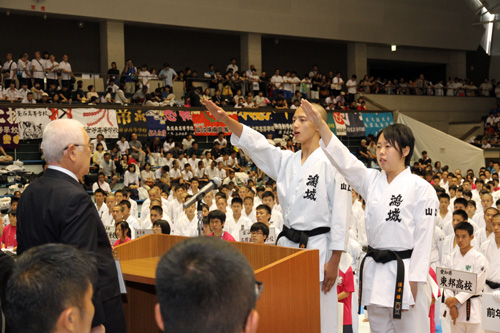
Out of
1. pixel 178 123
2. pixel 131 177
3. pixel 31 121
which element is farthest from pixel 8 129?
pixel 178 123

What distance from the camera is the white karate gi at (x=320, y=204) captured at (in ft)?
11.3

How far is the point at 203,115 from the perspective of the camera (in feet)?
54.2

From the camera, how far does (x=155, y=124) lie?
51.1 feet

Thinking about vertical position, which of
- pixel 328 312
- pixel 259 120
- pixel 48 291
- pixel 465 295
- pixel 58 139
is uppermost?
pixel 259 120

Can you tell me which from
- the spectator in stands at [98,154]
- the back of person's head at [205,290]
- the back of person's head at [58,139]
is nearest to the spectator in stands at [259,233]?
the back of person's head at [58,139]

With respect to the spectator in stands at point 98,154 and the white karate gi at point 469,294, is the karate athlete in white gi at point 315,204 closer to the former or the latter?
the white karate gi at point 469,294

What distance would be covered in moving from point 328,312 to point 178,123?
12915 millimetres

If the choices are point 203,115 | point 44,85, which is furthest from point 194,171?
point 44,85

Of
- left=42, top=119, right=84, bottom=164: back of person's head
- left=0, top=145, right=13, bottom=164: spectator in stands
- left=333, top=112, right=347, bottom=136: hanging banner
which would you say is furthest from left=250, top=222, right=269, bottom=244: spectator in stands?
left=333, top=112, right=347, bottom=136: hanging banner

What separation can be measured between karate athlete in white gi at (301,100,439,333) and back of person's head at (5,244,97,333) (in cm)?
181

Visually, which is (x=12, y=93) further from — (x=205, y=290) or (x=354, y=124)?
(x=205, y=290)

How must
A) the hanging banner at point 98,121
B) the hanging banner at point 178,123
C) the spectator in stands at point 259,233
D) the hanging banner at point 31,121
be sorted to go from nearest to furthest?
the spectator in stands at point 259,233 → the hanging banner at point 31,121 → the hanging banner at point 98,121 → the hanging banner at point 178,123

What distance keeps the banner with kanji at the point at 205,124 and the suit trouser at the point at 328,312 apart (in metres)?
12.9

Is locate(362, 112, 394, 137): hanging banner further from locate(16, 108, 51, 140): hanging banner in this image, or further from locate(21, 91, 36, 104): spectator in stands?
locate(21, 91, 36, 104): spectator in stands
